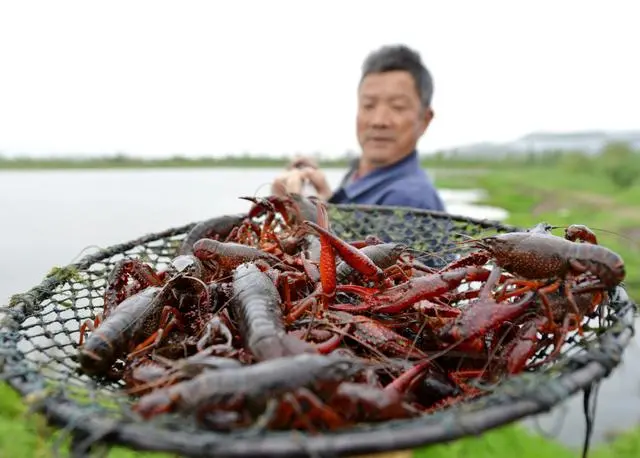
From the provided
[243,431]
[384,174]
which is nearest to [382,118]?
[384,174]

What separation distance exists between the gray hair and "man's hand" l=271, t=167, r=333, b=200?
0.93 m

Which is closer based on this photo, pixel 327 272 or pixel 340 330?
pixel 340 330

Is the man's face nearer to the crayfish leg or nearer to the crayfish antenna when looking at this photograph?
the crayfish antenna

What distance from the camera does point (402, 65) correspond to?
422 cm

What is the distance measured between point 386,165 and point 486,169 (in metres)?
37.9

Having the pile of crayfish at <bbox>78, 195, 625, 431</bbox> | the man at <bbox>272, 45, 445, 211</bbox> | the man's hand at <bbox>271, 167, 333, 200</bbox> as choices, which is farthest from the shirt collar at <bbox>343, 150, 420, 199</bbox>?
the pile of crayfish at <bbox>78, 195, 625, 431</bbox>

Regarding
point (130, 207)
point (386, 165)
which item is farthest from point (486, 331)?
point (130, 207)

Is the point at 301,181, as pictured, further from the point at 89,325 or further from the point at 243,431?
the point at 243,431

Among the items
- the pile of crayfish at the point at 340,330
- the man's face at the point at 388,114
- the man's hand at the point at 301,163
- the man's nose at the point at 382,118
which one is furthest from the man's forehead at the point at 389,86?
the pile of crayfish at the point at 340,330

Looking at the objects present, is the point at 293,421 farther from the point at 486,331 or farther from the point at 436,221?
the point at 436,221

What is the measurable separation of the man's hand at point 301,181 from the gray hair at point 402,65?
0.93 meters

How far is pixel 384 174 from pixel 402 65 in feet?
2.89

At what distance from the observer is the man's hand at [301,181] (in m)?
4.30

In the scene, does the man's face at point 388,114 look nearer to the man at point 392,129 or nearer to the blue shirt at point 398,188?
the man at point 392,129
